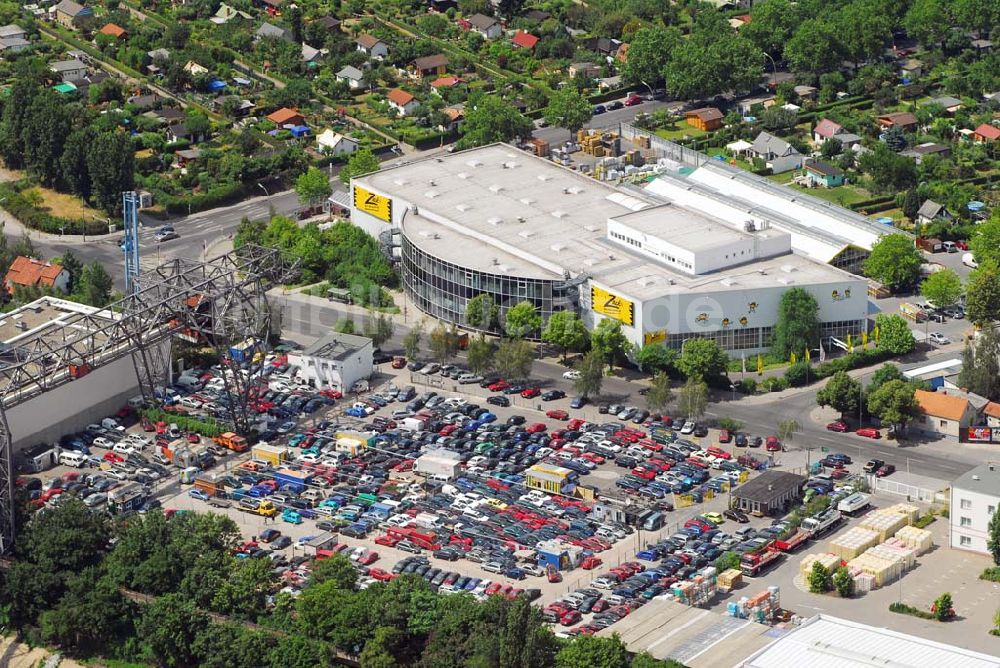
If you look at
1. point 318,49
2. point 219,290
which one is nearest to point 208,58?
point 318,49

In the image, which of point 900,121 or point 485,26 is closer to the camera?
point 900,121

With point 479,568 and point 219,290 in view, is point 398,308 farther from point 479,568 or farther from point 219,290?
point 479,568

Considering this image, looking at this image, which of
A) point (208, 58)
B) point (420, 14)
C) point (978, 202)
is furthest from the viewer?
point (420, 14)

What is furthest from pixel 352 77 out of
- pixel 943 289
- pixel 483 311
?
pixel 943 289

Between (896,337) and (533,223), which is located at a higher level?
(533,223)

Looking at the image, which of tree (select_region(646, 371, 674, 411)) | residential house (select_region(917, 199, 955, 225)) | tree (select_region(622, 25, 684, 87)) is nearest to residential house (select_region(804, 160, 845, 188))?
residential house (select_region(917, 199, 955, 225))

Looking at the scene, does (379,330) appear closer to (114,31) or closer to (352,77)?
(352,77)
